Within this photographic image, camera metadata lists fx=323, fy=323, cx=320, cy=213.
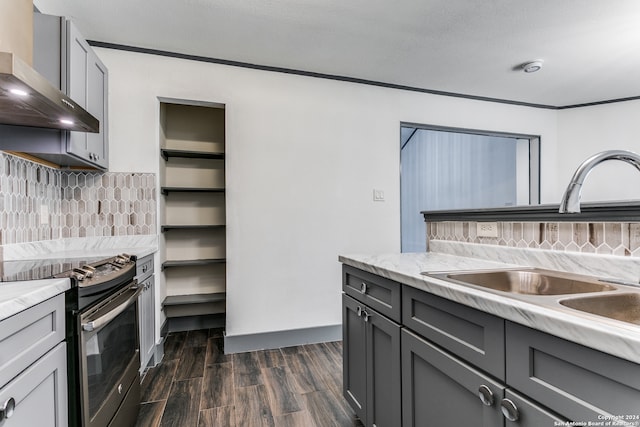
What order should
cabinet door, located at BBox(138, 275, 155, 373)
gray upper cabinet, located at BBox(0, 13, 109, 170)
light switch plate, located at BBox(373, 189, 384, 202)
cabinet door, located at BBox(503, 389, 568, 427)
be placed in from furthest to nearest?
1. light switch plate, located at BBox(373, 189, 384, 202)
2. cabinet door, located at BBox(138, 275, 155, 373)
3. gray upper cabinet, located at BBox(0, 13, 109, 170)
4. cabinet door, located at BBox(503, 389, 568, 427)

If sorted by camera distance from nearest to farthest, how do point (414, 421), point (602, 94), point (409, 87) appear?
point (414, 421)
point (409, 87)
point (602, 94)

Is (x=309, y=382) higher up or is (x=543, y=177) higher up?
(x=543, y=177)

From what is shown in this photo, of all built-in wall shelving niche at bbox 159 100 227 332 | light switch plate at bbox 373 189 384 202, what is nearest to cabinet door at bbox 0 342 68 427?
built-in wall shelving niche at bbox 159 100 227 332

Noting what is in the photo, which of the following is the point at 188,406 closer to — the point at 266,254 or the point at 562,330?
the point at 266,254

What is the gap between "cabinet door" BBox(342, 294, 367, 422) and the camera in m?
1.56

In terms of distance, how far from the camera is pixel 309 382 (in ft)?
7.24

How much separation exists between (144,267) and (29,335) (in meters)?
1.30

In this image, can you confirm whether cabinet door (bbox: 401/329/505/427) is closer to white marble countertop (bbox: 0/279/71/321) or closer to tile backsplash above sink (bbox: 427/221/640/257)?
tile backsplash above sink (bbox: 427/221/640/257)

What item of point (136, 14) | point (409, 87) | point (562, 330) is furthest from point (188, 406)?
point (409, 87)

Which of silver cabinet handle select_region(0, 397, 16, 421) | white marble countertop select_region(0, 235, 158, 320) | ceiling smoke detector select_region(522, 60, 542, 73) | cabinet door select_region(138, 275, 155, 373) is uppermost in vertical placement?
ceiling smoke detector select_region(522, 60, 542, 73)

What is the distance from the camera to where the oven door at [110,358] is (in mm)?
1166

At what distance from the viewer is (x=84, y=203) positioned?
7.91 ft

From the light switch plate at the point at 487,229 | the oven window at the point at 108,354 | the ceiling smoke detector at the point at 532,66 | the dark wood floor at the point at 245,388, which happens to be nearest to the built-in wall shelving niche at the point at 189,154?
the oven window at the point at 108,354

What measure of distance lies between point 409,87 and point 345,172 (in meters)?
1.17
